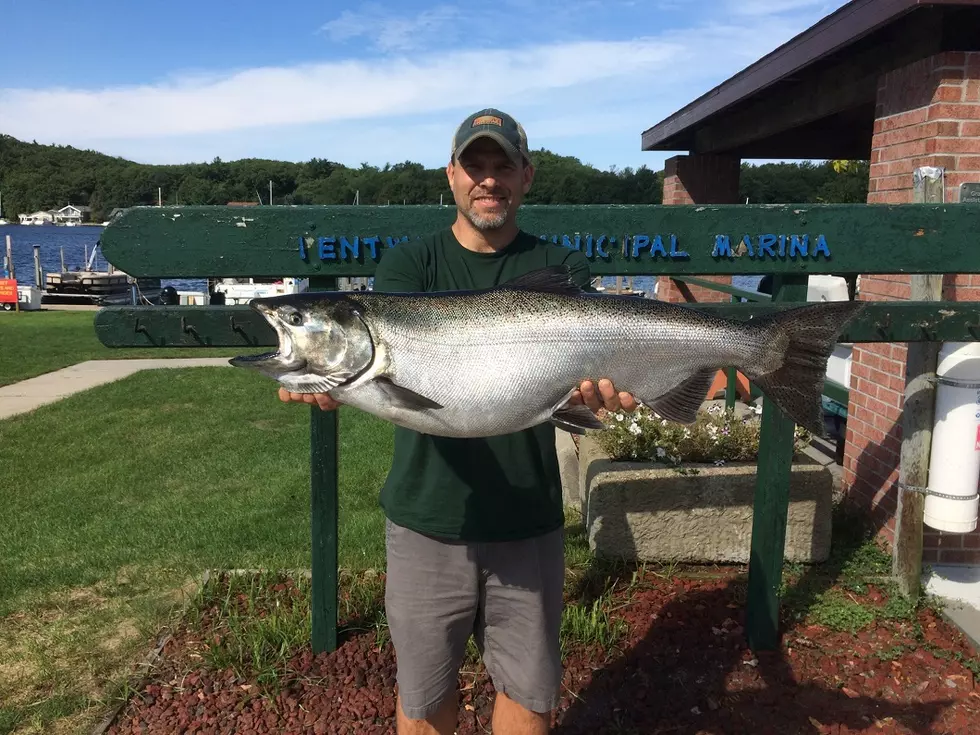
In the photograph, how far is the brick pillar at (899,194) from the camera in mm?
4281

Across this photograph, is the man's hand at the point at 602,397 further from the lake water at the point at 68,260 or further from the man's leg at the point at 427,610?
the lake water at the point at 68,260

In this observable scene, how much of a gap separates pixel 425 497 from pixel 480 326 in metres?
0.65

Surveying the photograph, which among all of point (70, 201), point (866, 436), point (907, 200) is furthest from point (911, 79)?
point (70, 201)

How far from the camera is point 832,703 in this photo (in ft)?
10.9

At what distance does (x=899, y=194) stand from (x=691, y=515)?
2.47m

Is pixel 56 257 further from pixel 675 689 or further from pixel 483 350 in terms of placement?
pixel 483 350

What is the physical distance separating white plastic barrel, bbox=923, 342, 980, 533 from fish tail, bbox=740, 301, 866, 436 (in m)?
1.70

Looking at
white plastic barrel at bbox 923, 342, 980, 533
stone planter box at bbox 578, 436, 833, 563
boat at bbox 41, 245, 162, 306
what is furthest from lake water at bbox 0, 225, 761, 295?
white plastic barrel at bbox 923, 342, 980, 533

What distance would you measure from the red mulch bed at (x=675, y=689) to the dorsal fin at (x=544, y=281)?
6.67 ft

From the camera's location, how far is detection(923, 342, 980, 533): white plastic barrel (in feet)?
12.6

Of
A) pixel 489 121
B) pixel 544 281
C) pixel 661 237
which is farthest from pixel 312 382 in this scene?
pixel 661 237

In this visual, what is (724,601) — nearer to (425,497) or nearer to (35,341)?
(425,497)

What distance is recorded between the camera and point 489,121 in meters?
2.54

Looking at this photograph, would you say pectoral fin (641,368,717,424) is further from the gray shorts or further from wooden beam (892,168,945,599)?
wooden beam (892,168,945,599)
